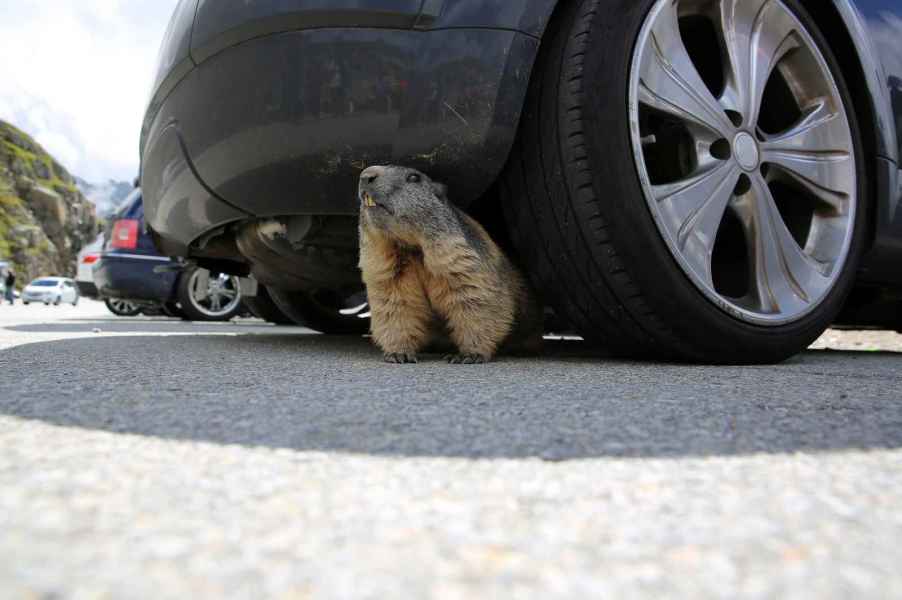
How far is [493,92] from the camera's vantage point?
2123mm

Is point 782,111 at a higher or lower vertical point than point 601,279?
higher

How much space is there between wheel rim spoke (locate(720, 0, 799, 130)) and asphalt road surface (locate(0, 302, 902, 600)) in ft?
4.48

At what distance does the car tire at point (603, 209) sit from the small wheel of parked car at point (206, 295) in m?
7.27

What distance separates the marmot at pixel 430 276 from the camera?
8.00 ft

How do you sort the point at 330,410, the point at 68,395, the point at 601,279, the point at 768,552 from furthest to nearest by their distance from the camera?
the point at 601,279
the point at 68,395
the point at 330,410
the point at 768,552

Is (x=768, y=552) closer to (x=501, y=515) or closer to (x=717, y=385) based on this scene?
(x=501, y=515)

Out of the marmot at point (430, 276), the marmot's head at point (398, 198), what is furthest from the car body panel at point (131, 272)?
the marmot's head at point (398, 198)

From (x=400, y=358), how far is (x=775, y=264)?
60.8 inches

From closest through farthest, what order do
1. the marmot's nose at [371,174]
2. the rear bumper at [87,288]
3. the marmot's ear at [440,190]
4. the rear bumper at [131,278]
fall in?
1. the marmot's nose at [371,174]
2. the marmot's ear at [440,190]
3. the rear bumper at [131,278]
4. the rear bumper at [87,288]

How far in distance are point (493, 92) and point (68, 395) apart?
1.49m

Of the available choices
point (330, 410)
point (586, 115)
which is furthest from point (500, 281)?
point (330, 410)

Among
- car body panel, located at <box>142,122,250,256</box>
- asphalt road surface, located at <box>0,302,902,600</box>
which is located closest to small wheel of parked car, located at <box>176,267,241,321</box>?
car body panel, located at <box>142,122,250,256</box>

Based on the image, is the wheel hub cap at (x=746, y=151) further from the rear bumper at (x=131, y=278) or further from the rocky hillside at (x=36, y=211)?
the rocky hillside at (x=36, y=211)

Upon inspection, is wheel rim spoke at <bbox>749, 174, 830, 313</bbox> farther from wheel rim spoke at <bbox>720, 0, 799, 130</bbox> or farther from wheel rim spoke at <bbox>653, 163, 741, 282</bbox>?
wheel rim spoke at <bbox>720, 0, 799, 130</bbox>
